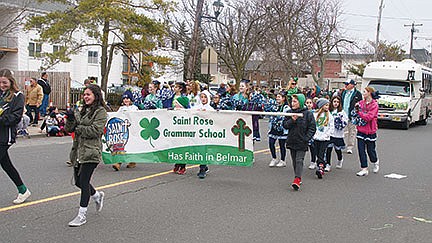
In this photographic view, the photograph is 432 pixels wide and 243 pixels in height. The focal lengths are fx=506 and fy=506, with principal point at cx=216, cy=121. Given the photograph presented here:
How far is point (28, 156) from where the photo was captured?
440 inches

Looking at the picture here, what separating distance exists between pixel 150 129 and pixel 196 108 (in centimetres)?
94

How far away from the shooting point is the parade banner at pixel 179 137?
29.3 ft

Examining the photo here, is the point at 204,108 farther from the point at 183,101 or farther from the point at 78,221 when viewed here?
the point at 78,221

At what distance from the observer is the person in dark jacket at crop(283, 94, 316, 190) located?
835 centimetres

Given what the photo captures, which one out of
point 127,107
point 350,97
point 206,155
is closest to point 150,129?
point 127,107

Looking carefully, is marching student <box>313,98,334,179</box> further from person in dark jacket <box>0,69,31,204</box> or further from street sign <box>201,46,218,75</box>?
street sign <box>201,46,218,75</box>

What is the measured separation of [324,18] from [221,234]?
36.6m

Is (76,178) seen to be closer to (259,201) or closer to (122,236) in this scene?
(122,236)

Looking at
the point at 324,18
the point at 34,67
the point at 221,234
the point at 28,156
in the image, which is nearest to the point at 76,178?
the point at 221,234

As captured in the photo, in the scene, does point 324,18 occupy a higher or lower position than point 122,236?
higher

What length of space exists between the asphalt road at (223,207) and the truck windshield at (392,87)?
1317 centimetres

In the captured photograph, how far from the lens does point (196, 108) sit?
9.34m

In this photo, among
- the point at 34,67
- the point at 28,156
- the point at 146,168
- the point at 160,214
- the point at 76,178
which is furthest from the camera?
the point at 34,67

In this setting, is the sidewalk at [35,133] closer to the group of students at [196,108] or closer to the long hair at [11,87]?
the group of students at [196,108]
